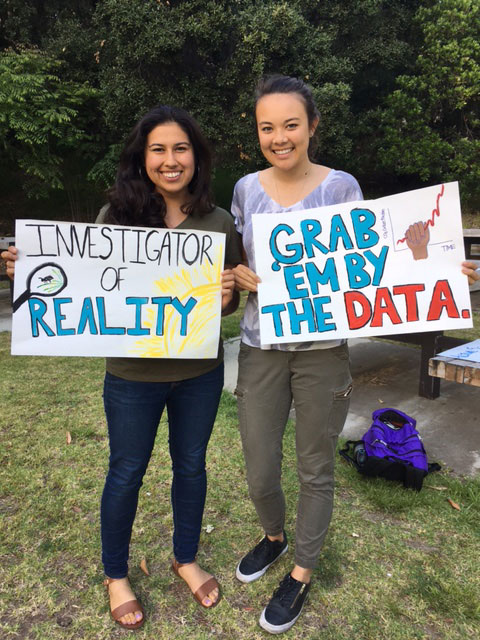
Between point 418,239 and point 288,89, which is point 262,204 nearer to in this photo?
point 288,89

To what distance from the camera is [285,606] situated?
195 cm

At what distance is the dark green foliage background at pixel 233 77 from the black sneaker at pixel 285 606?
10.6 meters

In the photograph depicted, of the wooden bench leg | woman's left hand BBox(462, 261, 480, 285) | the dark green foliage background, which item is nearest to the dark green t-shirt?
woman's left hand BBox(462, 261, 480, 285)

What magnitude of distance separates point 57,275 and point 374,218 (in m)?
1.19

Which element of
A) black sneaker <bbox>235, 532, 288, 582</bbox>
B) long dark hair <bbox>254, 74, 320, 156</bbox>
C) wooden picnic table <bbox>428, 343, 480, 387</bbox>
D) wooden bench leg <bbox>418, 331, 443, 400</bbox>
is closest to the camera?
long dark hair <bbox>254, 74, 320, 156</bbox>

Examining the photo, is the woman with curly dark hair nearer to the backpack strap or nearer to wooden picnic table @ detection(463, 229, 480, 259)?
the backpack strap

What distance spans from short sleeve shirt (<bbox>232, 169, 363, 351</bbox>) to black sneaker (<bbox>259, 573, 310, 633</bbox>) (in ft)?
3.16

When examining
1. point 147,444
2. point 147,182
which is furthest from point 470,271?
point 147,444

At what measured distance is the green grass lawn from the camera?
196 cm

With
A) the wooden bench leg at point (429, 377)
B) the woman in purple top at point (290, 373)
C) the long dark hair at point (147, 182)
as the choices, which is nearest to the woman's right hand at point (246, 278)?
the woman in purple top at point (290, 373)

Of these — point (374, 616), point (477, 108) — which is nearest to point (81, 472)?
point (374, 616)

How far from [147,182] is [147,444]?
97cm

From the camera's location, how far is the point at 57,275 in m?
1.89

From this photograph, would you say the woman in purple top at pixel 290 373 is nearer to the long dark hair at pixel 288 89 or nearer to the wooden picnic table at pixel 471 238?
the long dark hair at pixel 288 89
